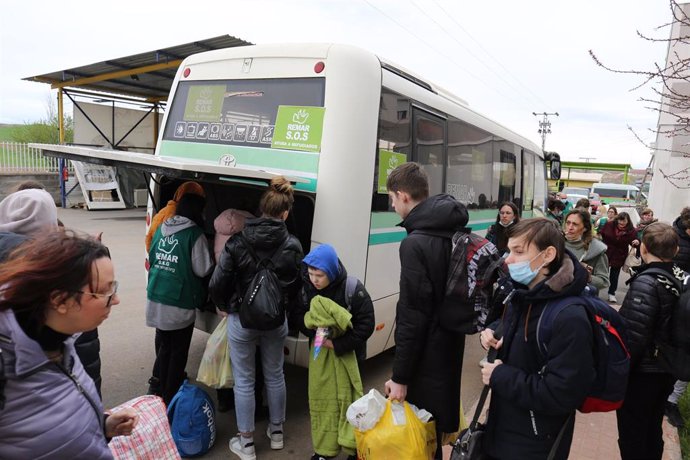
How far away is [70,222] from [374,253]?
1356 cm

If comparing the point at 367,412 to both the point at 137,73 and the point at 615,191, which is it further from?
the point at 615,191

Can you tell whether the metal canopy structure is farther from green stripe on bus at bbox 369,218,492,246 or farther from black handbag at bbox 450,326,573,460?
black handbag at bbox 450,326,573,460

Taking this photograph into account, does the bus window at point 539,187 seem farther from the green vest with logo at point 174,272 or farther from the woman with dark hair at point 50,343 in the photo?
the woman with dark hair at point 50,343

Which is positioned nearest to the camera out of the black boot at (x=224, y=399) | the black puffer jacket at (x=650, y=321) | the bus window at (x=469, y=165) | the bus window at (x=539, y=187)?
the black puffer jacket at (x=650, y=321)

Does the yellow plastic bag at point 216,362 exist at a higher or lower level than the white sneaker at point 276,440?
higher

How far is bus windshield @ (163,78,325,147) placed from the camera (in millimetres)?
4160

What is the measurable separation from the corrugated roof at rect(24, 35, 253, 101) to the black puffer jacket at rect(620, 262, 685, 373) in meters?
11.2

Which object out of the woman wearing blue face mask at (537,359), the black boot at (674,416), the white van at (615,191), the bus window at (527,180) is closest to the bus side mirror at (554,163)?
the bus window at (527,180)

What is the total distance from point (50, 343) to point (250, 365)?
2042mm

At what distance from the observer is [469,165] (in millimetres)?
6336

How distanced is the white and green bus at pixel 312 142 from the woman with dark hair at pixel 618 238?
5155 millimetres

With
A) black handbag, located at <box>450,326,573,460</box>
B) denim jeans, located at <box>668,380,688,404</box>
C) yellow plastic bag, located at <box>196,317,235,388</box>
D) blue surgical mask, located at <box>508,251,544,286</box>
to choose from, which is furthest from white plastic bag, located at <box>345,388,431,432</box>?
denim jeans, located at <box>668,380,688,404</box>

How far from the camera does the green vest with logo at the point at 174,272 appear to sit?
11.9ft

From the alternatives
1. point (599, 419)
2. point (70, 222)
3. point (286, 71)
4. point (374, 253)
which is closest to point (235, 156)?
point (286, 71)
